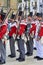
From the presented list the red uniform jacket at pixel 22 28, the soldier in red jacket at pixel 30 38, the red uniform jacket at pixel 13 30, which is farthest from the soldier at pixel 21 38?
the soldier in red jacket at pixel 30 38

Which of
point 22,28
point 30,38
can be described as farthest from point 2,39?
point 30,38

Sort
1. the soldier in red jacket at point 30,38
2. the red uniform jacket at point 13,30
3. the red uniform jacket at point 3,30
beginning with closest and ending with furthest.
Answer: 1. the red uniform jacket at point 3,30
2. the red uniform jacket at point 13,30
3. the soldier in red jacket at point 30,38

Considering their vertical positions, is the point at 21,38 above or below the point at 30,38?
above

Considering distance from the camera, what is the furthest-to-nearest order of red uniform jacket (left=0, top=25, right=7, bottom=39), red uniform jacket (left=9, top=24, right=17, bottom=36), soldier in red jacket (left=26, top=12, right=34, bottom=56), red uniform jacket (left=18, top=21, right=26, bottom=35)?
soldier in red jacket (left=26, top=12, right=34, bottom=56)
red uniform jacket (left=9, top=24, right=17, bottom=36)
red uniform jacket (left=18, top=21, right=26, bottom=35)
red uniform jacket (left=0, top=25, right=7, bottom=39)

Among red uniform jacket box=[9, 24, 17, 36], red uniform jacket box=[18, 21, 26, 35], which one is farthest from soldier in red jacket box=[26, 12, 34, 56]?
red uniform jacket box=[18, 21, 26, 35]

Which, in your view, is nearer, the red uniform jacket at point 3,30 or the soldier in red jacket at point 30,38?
the red uniform jacket at point 3,30

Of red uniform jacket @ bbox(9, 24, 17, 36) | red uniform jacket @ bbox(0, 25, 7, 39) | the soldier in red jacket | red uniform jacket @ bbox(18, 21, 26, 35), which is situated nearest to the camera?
red uniform jacket @ bbox(0, 25, 7, 39)

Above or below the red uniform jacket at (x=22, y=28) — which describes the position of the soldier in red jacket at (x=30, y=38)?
below

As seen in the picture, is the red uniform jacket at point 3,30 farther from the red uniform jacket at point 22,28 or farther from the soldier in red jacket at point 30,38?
the soldier in red jacket at point 30,38

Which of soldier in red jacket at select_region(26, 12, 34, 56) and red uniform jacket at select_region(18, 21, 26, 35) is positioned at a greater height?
red uniform jacket at select_region(18, 21, 26, 35)

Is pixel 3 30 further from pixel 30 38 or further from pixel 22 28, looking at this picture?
pixel 30 38

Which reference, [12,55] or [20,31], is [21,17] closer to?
[20,31]

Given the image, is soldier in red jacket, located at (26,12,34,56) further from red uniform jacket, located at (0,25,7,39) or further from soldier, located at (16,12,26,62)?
red uniform jacket, located at (0,25,7,39)

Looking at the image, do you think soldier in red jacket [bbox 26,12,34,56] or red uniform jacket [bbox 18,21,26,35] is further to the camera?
soldier in red jacket [bbox 26,12,34,56]
